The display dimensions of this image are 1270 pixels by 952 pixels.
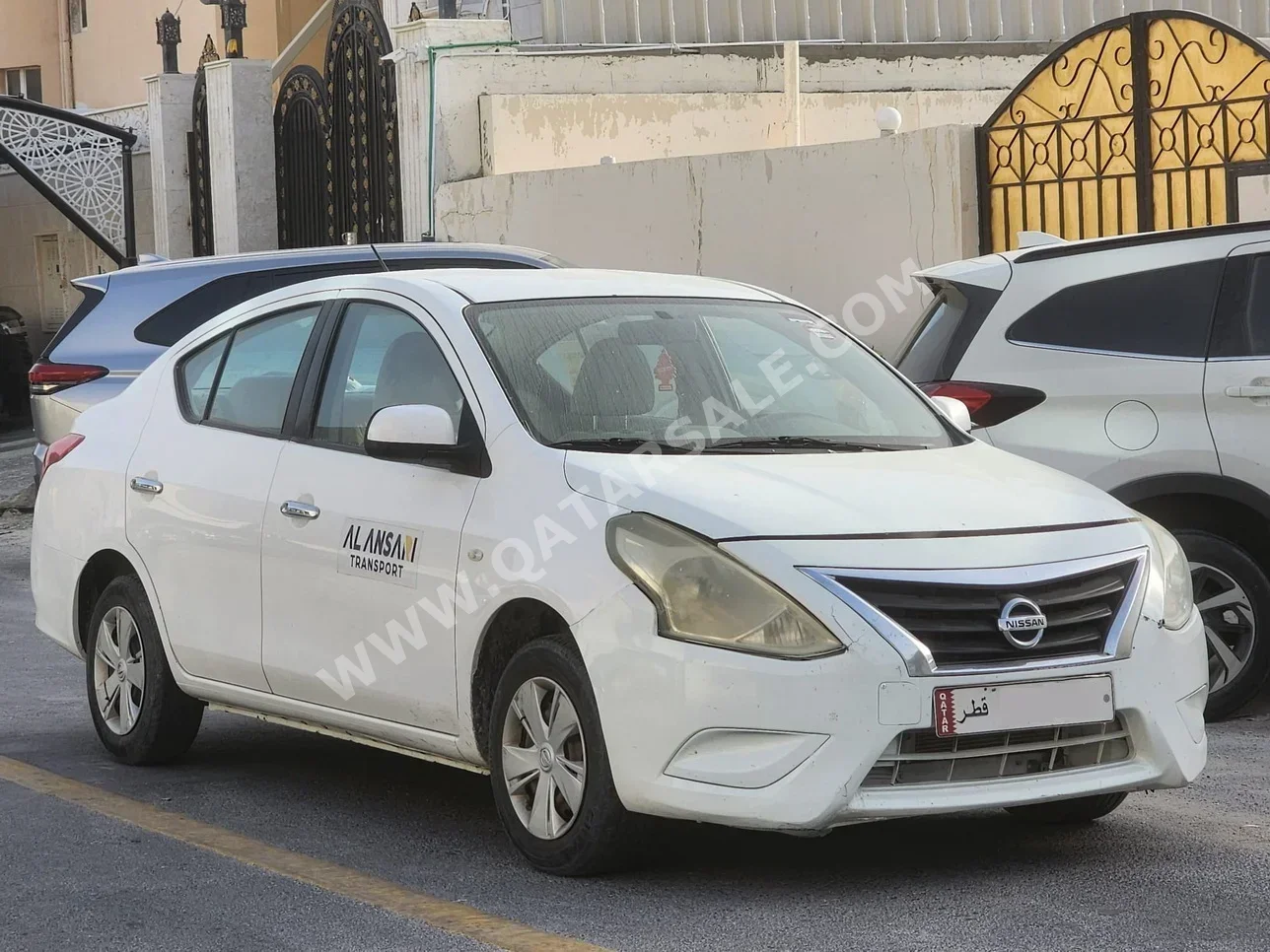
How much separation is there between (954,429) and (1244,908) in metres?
1.83

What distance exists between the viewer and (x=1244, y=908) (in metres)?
4.81

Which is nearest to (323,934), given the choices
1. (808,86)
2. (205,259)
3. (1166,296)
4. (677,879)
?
(677,879)

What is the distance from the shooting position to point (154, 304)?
36.6 feet

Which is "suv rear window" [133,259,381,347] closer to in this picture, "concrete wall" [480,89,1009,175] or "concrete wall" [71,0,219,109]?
"concrete wall" [480,89,1009,175]

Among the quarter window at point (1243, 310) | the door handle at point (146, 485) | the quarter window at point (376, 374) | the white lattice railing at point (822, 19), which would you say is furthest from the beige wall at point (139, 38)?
the quarter window at point (376, 374)

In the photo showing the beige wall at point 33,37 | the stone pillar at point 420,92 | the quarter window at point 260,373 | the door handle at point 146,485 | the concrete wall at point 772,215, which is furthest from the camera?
the beige wall at point 33,37

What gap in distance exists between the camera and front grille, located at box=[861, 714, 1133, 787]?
15.9 ft

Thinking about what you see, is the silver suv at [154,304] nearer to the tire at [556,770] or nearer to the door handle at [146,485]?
the door handle at [146,485]

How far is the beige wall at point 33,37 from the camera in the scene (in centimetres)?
3338

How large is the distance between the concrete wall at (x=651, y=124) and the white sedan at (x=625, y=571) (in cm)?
948

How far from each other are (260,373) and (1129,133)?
22.8 feet

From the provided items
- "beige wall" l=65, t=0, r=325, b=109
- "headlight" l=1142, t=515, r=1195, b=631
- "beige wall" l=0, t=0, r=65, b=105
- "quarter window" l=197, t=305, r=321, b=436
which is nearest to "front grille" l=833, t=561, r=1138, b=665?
"headlight" l=1142, t=515, r=1195, b=631

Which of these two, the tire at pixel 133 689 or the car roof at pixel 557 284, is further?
the tire at pixel 133 689

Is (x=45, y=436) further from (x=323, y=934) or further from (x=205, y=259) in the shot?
(x=323, y=934)
